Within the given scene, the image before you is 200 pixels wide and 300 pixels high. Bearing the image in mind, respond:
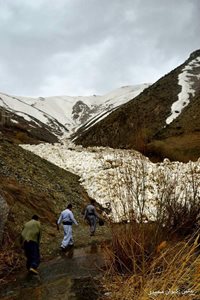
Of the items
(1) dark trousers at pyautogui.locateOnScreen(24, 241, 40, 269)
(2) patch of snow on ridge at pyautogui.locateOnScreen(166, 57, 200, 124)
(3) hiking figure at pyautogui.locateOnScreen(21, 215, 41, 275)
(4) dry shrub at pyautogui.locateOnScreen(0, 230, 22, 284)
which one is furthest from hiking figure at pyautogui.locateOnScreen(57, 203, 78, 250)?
(2) patch of snow on ridge at pyautogui.locateOnScreen(166, 57, 200, 124)

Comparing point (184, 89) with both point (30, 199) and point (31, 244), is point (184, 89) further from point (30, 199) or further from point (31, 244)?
point (31, 244)

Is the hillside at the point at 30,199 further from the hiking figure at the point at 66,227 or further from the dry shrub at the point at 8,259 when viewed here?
the hiking figure at the point at 66,227

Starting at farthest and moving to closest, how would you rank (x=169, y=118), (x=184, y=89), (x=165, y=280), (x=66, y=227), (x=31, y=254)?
(x=184, y=89) → (x=169, y=118) → (x=66, y=227) → (x=31, y=254) → (x=165, y=280)

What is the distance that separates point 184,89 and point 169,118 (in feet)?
44.8

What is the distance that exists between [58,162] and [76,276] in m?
22.2

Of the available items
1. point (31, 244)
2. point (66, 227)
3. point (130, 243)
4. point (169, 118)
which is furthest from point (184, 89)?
point (130, 243)

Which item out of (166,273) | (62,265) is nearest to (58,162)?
(62,265)

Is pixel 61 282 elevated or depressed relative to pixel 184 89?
depressed

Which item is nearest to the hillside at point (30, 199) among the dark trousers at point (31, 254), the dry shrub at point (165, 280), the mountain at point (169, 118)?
the dark trousers at point (31, 254)

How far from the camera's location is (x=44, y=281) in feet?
35.4

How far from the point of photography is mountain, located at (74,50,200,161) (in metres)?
37.5

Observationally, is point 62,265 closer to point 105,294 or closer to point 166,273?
point 105,294

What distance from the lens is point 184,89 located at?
221ft

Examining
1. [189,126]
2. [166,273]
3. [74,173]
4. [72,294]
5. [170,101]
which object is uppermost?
[170,101]
